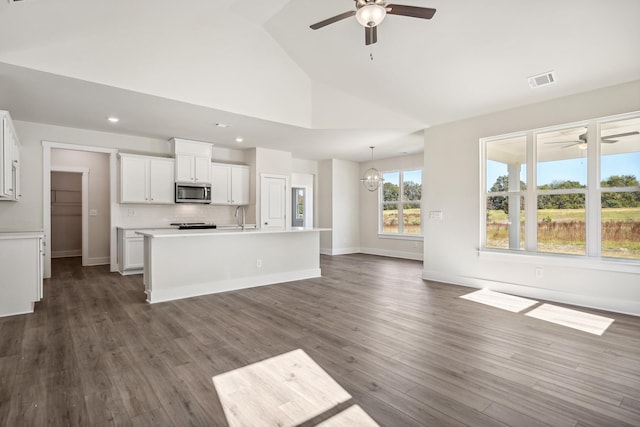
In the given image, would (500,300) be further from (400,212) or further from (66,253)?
Result: (66,253)

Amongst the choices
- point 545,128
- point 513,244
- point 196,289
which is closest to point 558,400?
point 513,244

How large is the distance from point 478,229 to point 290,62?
3997 mm

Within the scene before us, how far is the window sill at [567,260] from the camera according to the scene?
12.6 ft

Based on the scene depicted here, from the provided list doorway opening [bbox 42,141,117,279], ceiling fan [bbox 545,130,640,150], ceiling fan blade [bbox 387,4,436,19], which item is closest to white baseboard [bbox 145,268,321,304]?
doorway opening [bbox 42,141,117,279]

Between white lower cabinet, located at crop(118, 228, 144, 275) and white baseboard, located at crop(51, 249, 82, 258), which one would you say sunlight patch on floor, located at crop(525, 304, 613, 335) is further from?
white baseboard, located at crop(51, 249, 82, 258)

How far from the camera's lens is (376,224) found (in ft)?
30.7

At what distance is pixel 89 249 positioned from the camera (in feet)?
24.4

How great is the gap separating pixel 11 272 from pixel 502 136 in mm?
6578

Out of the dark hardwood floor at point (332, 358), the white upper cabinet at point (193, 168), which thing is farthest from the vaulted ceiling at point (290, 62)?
the dark hardwood floor at point (332, 358)

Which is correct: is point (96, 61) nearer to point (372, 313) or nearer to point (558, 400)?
point (372, 313)

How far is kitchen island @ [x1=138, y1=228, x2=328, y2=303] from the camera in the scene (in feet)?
14.3

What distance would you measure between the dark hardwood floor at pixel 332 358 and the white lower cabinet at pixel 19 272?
21 cm

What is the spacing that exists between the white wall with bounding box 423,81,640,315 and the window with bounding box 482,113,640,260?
0.57 feet

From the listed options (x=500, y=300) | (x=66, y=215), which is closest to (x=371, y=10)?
(x=500, y=300)
